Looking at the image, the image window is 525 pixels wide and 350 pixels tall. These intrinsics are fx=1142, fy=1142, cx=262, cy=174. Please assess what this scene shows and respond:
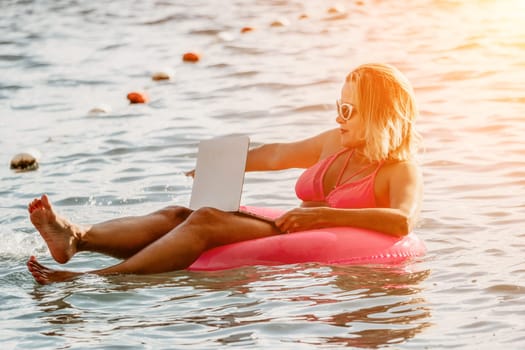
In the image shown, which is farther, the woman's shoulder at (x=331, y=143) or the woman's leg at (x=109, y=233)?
the woman's shoulder at (x=331, y=143)

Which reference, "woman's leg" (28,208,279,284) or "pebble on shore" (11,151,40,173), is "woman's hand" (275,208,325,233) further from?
"pebble on shore" (11,151,40,173)

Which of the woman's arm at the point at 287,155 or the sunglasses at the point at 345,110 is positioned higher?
the sunglasses at the point at 345,110

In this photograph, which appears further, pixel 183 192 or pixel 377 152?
pixel 183 192

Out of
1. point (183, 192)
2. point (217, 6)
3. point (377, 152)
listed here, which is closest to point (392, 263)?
point (377, 152)

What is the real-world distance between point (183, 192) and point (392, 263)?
2513 millimetres

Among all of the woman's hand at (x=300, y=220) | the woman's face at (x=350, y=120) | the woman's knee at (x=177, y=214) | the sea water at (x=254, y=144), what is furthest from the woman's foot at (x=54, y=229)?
the woman's face at (x=350, y=120)

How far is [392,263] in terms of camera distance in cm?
498

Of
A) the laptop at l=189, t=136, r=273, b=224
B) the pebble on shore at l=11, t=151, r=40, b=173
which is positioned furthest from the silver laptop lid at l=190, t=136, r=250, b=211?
the pebble on shore at l=11, t=151, r=40, b=173


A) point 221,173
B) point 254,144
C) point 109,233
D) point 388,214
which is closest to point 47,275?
point 109,233

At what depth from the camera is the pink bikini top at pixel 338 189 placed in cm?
505

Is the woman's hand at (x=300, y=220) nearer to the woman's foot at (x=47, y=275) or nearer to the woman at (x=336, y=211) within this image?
the woman at (x=336, y=211)

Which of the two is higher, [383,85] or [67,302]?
[383,85]

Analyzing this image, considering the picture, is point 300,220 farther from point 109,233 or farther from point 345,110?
point 109,233

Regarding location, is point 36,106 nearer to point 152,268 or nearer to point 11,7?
point 152,268
